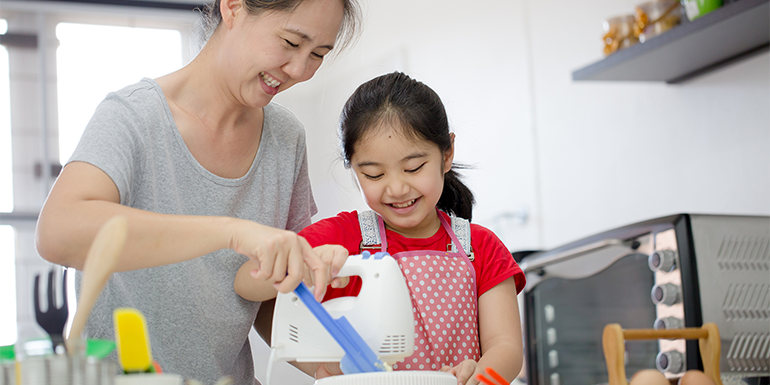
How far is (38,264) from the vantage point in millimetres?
3229

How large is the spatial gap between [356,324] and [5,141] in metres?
3.13

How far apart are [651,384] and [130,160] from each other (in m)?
→ 0.82

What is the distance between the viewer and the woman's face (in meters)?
0.97

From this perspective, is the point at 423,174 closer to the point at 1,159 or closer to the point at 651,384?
the point at 651,384

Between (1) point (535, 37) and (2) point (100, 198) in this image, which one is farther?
(1) point (535, 37)

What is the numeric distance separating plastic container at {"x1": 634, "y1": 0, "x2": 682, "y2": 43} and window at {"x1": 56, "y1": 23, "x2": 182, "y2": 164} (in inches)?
102

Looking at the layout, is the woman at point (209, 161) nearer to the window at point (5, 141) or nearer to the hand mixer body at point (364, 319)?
the hand mixer body at point (364, 319)

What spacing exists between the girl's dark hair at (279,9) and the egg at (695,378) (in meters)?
0.78

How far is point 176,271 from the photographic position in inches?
38.8

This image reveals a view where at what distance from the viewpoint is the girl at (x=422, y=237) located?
3.27 feet

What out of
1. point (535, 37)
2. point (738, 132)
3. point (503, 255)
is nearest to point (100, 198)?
point (503, 255)

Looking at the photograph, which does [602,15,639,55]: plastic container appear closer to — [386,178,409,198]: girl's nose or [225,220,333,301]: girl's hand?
[386,178,409,198]: girl's nose

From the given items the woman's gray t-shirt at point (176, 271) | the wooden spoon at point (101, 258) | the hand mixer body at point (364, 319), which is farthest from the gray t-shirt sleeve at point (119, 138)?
the wooden spoon at point (101, 258)

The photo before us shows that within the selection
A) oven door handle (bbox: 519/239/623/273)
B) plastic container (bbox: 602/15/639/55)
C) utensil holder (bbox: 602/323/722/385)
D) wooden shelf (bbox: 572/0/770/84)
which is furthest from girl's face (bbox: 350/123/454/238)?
plastic container (bbox: 602/15/639/55)
